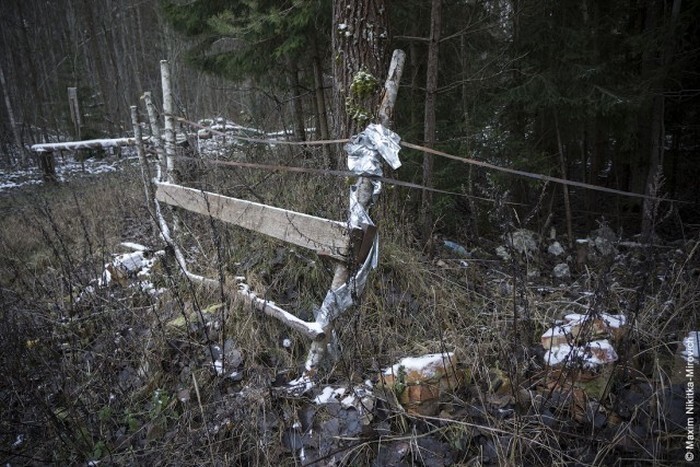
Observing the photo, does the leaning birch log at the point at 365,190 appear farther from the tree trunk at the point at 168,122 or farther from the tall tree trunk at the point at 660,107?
the tall tree trunk at the point at 660,107

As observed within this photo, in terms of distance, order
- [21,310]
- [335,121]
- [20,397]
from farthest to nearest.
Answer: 1. [335,121]
2. [21,310]
3. [20,397]

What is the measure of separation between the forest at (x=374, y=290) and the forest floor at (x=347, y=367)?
20 mm

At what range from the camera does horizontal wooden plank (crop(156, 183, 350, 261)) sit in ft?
8.29

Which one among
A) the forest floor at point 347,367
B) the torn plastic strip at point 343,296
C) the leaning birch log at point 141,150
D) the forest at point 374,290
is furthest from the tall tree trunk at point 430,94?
the leaning birch log at point 141,150

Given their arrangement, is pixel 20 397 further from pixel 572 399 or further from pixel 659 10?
pixel 659 10

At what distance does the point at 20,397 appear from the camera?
9.00ft

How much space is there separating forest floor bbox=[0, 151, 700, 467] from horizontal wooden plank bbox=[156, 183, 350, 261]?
34cm

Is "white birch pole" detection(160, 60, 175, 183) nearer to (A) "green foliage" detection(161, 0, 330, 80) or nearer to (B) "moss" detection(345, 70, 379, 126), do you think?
(A) "green foliage" detection(161, 0, 330, 80)

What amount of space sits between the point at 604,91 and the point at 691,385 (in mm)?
4461

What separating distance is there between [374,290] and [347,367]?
32.2 inches

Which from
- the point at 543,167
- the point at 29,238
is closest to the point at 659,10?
the point at 543,167

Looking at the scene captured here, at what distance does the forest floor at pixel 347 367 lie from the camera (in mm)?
2047

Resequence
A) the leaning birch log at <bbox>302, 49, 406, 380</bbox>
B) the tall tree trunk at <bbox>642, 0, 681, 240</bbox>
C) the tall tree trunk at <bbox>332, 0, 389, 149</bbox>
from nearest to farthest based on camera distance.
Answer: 1. the leaning birch log at <bbox>302, 49, 406, 380</bbox>
2. the tall tree trunk at <bbox>332, 0, 389, 149</bbox>
3. the tall tree trunk at <bbox>642, 0, 681, 240</bbox>

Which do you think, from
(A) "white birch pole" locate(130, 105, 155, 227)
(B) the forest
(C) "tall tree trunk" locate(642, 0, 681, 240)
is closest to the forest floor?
(B) the forest
